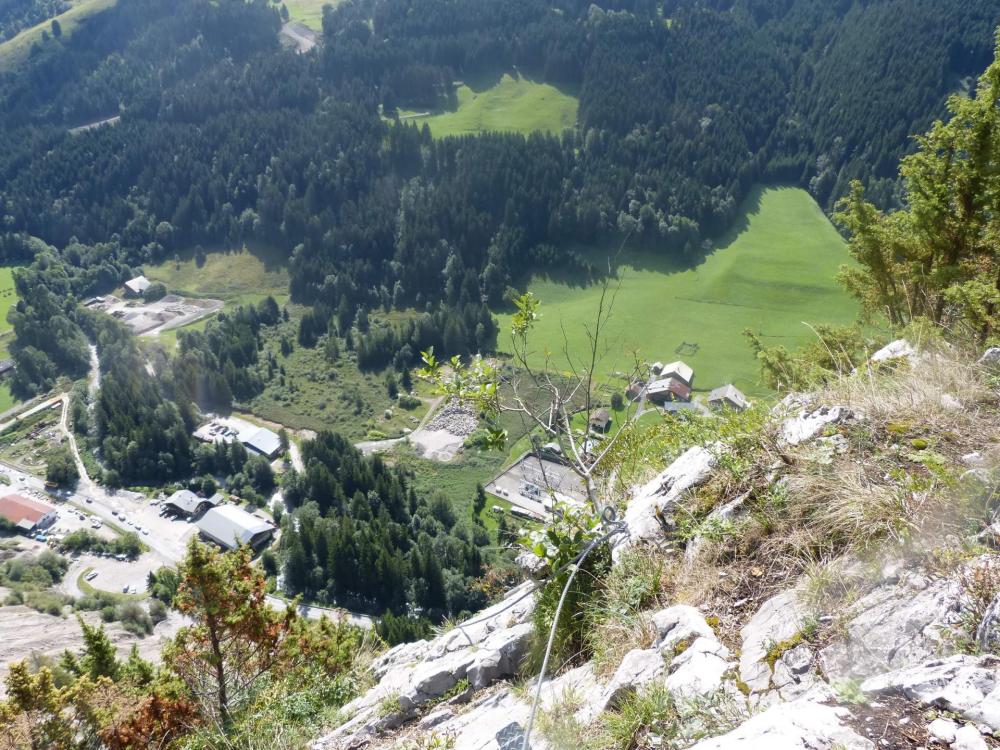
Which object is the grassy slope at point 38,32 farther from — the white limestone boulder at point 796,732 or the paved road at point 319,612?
the white limestone boulder at point 796,732

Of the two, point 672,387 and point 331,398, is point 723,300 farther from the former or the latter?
point 331,398

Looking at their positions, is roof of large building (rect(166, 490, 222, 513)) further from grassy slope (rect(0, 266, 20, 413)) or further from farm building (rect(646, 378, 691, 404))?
farm building (rect(646, 378, 691, 404))

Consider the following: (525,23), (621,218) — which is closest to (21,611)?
(621,218)

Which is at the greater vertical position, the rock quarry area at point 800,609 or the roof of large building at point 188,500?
the rock quarry area at point 800,609

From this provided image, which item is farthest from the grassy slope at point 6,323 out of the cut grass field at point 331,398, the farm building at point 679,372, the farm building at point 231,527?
the farm building at point 679,372

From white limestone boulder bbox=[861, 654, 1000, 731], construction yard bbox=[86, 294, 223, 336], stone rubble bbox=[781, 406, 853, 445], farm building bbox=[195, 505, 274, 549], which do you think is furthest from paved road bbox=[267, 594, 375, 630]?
construction yard bbox=[86, 294, 223, 336]

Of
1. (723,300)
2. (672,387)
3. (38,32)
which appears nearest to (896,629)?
(672,387)

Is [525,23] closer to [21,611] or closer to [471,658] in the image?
[21,611]
